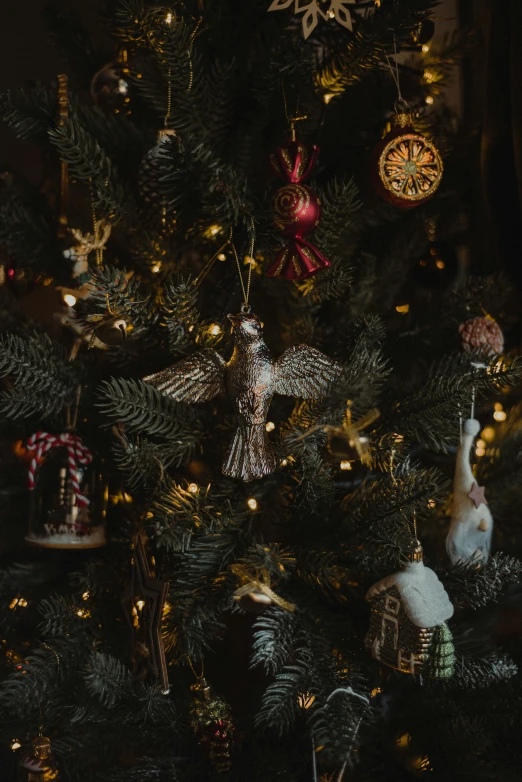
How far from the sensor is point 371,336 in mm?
826

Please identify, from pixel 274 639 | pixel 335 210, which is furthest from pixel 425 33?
pixel 274 639

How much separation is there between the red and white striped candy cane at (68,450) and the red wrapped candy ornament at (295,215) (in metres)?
0.30

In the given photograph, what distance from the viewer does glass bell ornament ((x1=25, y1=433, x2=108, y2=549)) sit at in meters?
0.90

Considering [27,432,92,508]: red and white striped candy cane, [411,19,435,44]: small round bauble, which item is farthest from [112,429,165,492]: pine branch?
[411,19,435,44]: small round bauble

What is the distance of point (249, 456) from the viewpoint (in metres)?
0.77

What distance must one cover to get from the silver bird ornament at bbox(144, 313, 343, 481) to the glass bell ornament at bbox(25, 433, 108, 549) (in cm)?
20

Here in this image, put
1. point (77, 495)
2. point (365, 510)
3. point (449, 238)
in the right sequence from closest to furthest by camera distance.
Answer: point (365, 510) → point (77, 495) → point (449, 238)

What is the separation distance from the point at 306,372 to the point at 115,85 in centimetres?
46

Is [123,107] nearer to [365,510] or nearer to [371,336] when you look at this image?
[371,336]

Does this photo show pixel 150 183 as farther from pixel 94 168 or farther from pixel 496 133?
pixel 496 133

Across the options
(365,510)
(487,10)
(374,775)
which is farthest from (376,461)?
(487,10)

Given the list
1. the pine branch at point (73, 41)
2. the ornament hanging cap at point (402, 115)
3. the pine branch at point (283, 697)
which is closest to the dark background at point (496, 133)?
the pine branch at point (73, 41)

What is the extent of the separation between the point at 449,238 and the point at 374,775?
0.67 m

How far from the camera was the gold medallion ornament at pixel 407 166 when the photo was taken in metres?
0.85
